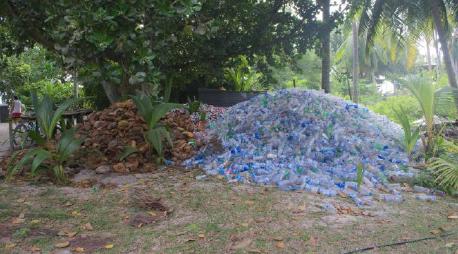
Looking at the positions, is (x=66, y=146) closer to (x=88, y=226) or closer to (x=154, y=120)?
(x=154, y=120)

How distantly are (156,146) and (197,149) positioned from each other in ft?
2.36

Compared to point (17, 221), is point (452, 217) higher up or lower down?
lower down

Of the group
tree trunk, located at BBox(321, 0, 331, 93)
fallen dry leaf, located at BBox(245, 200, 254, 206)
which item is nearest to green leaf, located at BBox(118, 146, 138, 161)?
fallen dry leaf, located at BBox(245, 200, 254, 206)

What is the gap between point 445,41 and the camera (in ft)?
40.7

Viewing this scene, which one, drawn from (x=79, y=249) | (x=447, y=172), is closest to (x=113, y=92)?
(x=79, y=249)

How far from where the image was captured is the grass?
3535 mm

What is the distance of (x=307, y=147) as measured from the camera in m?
6.11

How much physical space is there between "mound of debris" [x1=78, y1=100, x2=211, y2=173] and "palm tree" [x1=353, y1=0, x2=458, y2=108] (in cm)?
672

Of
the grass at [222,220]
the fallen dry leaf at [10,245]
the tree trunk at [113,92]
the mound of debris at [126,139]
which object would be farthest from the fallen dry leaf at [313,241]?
the tree trunk at [113,92]

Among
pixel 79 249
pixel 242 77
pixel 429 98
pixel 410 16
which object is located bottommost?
pixel 79 249

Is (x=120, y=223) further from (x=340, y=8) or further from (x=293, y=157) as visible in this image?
(x=340, y=8)

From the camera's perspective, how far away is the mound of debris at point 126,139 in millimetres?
5957

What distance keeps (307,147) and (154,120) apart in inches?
77.6

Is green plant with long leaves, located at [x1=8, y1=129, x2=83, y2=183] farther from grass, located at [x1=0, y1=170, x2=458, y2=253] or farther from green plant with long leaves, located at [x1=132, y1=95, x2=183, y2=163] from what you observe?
green plant with long leaves, located at [x1=132, y1=95, x2=183, y2=163]
